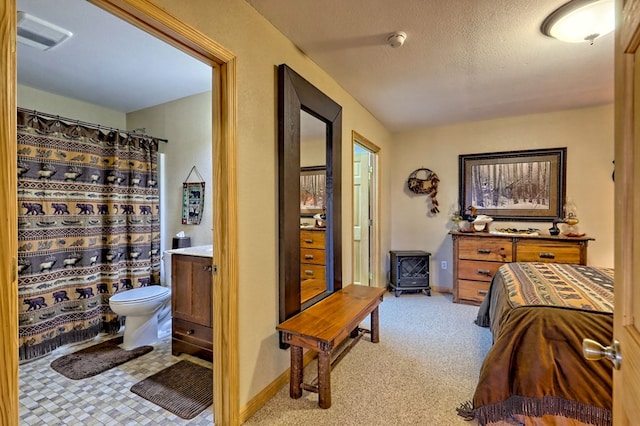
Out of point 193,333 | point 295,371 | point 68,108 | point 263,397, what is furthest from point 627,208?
point 68,108

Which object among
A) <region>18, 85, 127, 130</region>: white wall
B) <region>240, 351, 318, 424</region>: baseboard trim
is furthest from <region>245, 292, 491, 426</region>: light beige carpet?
<region>18, 85, 127, 130</region>: white wall

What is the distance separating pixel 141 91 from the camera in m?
2.98

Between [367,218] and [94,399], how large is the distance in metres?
3.23

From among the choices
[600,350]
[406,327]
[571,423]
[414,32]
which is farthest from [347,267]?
[600,350]

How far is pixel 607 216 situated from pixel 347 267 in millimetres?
3127

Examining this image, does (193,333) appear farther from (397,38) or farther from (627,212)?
(397,38)

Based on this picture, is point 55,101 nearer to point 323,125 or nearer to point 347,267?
point 323,125

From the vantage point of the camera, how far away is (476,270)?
142 inches

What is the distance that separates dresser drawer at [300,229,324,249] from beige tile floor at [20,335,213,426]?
163 centimetres

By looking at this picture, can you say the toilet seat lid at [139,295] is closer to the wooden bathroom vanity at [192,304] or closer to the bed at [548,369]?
the wooden bathroom vanity at [192,304]

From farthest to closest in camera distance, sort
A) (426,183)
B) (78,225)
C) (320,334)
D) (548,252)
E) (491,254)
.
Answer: (426,183)
(491,254)
(548,252)
(78,225)
(320,334)

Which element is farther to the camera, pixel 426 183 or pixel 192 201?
pixel 426 183

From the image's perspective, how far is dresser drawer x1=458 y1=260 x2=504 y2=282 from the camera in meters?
3.52

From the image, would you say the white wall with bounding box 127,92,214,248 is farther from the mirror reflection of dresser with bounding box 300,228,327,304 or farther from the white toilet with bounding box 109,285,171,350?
the mirror reflection of dresser with bounding box 300,228,327,304
